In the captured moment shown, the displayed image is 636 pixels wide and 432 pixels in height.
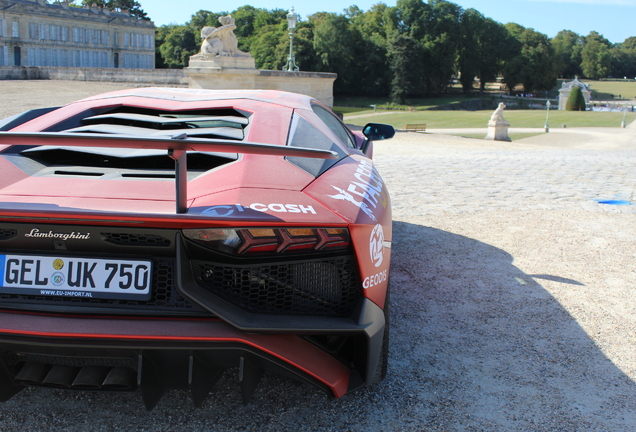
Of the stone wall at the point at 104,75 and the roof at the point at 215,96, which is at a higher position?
the stone wall at the point at 104,75

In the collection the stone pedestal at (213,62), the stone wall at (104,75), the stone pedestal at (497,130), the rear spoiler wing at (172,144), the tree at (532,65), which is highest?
the tree at (532,65)

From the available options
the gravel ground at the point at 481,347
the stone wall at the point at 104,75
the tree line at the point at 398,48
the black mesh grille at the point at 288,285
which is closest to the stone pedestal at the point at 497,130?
the stone wall at the point at 104,75

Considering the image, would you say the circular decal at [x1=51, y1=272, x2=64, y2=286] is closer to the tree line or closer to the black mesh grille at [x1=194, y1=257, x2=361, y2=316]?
the black mesh grille at [x1=194, y1=257, x2=361, y2=316]

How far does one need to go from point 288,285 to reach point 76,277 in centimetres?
69

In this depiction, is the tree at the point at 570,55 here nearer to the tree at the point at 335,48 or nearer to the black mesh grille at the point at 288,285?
the tree at the point at 335,48

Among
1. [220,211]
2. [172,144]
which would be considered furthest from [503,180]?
[172,144]

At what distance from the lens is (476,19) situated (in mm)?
95938

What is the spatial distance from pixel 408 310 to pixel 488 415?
1.20 m

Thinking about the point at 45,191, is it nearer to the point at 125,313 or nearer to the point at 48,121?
the point at 125,313

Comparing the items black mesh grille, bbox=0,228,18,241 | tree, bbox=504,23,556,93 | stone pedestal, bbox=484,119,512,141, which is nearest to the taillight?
black mesh grille, bbox=0,228,18,241

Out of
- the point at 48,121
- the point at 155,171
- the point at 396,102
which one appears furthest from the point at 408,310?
the point at 396,102

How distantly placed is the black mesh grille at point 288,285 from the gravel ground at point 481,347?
0.53 meters

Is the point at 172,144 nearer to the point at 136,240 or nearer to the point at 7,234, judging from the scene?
the point at 136,240

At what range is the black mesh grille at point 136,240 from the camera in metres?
1.93
